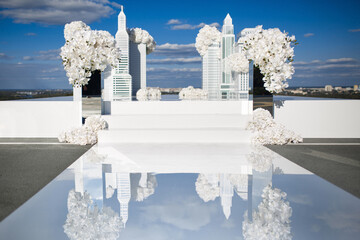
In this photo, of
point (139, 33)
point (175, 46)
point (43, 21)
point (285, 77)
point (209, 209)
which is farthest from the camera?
point (175, 46)

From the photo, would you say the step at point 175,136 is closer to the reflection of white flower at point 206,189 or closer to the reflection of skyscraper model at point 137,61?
the reflection of white flower at point 206,189

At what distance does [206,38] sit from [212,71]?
4.24ft

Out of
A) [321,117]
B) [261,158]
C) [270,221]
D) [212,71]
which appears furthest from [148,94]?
[270,221]

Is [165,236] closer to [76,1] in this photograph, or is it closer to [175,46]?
[76,1]

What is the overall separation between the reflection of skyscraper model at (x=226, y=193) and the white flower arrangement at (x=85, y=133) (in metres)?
2.97

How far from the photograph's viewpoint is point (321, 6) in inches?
629

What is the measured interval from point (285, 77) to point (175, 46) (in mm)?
12043

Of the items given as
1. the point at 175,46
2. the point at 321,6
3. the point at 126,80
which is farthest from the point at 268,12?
the point at 126,80

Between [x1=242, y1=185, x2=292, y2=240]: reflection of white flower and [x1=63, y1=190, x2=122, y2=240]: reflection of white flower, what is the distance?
2.78 feet

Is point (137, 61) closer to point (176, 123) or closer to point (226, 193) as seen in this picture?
point (176, 123)

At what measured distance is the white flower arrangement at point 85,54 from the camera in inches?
225

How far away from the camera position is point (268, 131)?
17.9 feet

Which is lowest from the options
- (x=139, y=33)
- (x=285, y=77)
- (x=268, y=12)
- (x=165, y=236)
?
(x=165, y=236)

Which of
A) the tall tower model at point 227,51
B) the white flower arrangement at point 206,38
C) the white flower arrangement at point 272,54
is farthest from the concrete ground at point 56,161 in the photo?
the white flower arrangement at point 206,38
